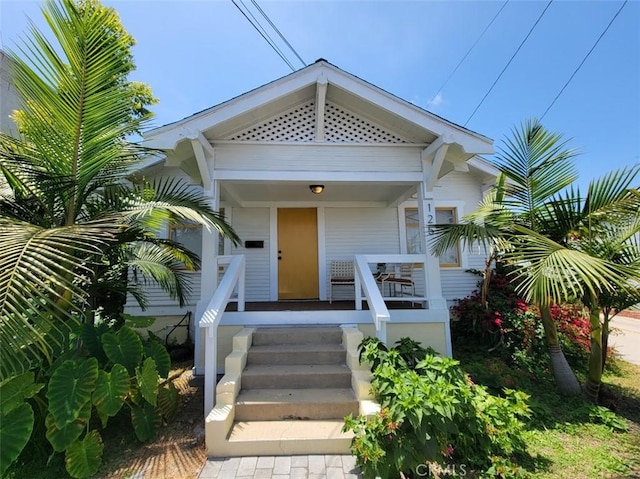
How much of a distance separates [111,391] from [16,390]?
63 cm

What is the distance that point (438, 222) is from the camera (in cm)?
690

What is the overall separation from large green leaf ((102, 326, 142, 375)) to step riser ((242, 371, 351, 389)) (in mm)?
1066

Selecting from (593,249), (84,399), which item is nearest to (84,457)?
(84,399)

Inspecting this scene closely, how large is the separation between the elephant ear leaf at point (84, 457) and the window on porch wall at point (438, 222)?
591 centimetres

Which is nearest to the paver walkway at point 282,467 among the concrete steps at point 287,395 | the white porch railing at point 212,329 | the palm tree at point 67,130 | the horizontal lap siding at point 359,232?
the concrete steps at point 287,395

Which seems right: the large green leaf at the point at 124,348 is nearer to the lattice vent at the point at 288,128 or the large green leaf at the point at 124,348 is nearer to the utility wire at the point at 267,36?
the lattice vent at the point at 288,128

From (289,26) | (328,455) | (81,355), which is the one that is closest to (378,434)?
(328,455)

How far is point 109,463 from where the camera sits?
2535 mm

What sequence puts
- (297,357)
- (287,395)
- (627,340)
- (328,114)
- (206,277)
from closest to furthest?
(287,395)
(297,357)
(206,277)
(328,114)
(627,340)

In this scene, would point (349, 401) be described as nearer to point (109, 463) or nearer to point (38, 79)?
point (109, 463)

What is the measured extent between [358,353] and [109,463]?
7.79ft

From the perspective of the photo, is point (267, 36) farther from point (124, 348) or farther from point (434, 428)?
point (434, 428)

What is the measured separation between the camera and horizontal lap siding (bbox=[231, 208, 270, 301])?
21.2 feet

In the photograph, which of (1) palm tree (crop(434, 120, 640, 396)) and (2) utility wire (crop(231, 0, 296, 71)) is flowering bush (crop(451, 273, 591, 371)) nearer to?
(1) palm tree (crop(434, 120, 640, 396))
